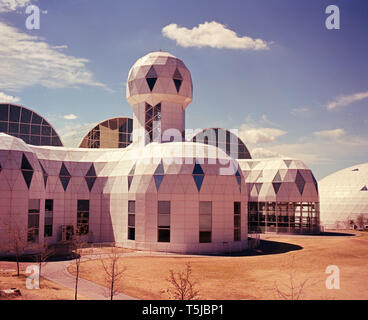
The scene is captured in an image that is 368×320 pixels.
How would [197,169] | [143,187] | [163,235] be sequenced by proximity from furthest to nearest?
[143,187] → [197,169] → [163,235]

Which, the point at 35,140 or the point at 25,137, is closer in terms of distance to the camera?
the point at 25,137

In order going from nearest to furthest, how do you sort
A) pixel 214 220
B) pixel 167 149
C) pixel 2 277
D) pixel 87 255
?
pixel 2 277 → pixel 87 255 → pixel 214 220 → pixel 167 149

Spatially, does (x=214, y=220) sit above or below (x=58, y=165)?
below

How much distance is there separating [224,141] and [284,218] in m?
27.6

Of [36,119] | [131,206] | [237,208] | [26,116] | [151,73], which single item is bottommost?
[237,208]

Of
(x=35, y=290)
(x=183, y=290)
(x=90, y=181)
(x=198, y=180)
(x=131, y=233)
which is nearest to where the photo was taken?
(x=183, y=290)

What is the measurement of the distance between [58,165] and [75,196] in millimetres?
4916

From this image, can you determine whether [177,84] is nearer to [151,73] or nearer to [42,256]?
[151,73]

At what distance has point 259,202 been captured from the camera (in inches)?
2736

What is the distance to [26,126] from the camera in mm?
68062

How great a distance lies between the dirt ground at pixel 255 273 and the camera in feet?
80.3

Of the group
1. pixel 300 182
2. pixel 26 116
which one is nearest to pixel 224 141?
pixel 300 182

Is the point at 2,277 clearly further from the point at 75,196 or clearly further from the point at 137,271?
the point at 75,196

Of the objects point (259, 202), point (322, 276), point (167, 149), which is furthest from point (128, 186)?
point (259, 202)
